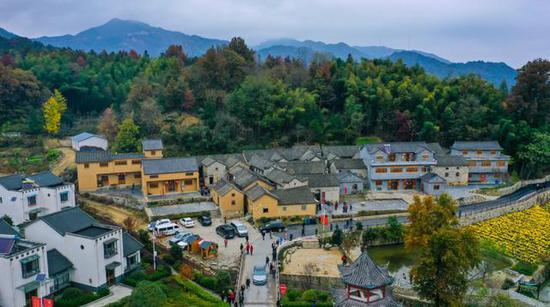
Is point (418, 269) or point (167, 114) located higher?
point (167, 114)

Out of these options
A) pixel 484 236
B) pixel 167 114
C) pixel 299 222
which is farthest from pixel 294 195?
pixel 167 114

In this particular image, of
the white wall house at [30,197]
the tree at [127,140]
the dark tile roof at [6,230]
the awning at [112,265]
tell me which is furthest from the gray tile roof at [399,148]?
the dark tile roof at [6,230]

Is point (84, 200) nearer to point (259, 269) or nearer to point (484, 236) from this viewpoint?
point (259, 269)

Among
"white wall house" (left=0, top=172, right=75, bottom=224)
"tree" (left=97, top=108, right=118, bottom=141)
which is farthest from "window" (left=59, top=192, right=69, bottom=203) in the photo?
"tree" (left=97, top=108, right=118, bottom=141)

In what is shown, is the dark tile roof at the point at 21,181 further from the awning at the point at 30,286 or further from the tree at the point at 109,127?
the tree at the point at 109,127

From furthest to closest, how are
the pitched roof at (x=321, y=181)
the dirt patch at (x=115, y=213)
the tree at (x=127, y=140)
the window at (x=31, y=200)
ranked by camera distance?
the tree at (x=127, y=140)
the pitched roof at (x=321, y=181)
the dirt patch at (x=115, y=213)
the window at (x=31, y=200)

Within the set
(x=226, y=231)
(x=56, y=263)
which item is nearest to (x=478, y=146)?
(x=226, y=231)

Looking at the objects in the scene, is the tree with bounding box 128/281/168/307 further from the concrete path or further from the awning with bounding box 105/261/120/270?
the awning with bounding box 105/261/120/270

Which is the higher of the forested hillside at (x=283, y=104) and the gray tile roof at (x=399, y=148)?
the forested hillside at (x=283, y=104)
